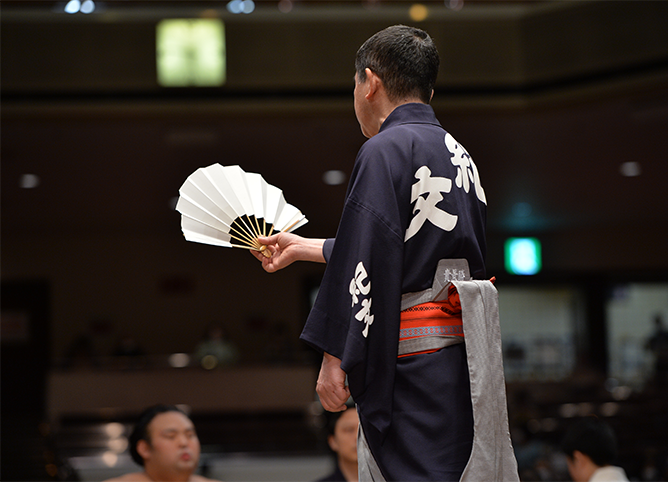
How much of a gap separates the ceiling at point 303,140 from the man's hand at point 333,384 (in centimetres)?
455

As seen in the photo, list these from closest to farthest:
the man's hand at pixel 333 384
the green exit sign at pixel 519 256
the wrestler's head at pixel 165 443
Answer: the man's hand at pixel 333 384
the wrestler's head at pixel 165 443
the green exit sign at pixel 519 256

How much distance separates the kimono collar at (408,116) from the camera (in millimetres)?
1354

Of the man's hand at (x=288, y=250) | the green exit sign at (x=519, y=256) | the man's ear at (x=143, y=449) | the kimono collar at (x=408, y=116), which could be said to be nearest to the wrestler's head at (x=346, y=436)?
the man's ear at (x=143, y=449)

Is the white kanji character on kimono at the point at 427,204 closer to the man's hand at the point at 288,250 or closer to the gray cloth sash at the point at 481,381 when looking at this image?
the gray cloth sash at the point at 481,381

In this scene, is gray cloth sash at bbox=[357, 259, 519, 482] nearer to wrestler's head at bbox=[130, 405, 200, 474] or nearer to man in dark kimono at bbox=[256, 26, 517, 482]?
man in dark kimono at bbox=[256, 26, 517, 482]

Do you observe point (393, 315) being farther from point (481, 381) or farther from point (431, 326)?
point (481, 381)

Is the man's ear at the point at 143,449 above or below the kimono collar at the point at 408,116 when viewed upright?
below

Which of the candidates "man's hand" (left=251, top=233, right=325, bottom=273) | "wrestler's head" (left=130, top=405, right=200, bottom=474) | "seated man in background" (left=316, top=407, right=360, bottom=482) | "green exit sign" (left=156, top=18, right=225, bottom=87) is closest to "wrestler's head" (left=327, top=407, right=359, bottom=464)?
"seated man in background" (left=316, top=407, right=360, bottom=482)

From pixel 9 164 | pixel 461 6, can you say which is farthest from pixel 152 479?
pixel 9 164

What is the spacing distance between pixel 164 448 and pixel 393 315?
154 cm

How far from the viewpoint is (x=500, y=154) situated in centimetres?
677

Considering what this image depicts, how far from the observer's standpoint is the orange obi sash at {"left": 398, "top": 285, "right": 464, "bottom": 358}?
1.24 m

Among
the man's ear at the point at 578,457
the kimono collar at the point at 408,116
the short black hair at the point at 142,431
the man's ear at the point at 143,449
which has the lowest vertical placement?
the man's ear at the point at 578,457

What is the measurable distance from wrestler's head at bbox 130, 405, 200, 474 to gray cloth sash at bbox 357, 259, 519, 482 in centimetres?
134
